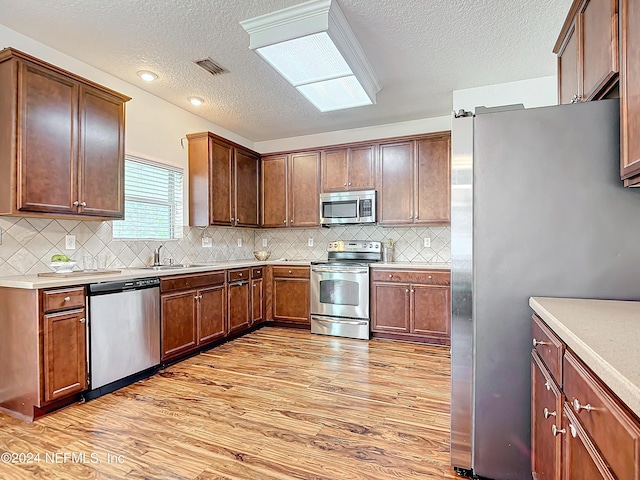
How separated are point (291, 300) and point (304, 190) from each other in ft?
4.96

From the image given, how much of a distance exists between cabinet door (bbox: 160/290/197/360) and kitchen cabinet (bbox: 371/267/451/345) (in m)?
2.00

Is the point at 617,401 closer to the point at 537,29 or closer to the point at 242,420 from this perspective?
the point at 242,420

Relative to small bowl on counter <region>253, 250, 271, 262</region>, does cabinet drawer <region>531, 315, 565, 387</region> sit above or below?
below

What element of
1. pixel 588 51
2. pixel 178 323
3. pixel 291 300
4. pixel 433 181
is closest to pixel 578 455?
pixel 588 51

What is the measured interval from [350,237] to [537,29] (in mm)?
2985

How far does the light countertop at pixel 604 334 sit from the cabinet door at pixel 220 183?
349 cm

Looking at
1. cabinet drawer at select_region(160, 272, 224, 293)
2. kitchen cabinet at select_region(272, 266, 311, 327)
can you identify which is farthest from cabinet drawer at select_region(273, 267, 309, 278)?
cabinet drawer at select_region(160, 272, 224, 293)

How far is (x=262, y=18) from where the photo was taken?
94.3 inches

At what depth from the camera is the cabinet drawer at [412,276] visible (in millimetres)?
3861

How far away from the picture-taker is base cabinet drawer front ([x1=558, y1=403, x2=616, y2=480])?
83cm

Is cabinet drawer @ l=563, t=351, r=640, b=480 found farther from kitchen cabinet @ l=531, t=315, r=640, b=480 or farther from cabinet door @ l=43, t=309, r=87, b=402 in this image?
cabinet door @ l=43, t=309, r=87, b=402

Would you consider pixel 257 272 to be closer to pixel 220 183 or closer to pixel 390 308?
pixel 220 183

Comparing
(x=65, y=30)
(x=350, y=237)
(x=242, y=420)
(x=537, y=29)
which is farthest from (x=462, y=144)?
(x=350, y=237)

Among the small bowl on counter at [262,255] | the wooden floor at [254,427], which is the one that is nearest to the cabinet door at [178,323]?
the wooden floor at [254,427]
